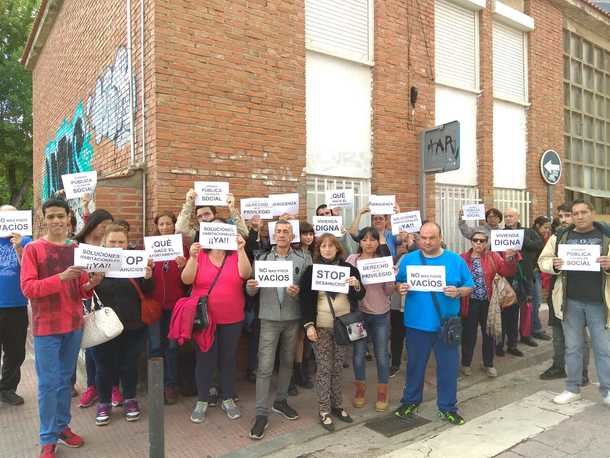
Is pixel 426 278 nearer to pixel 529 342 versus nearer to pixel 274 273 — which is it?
pixel 274 273

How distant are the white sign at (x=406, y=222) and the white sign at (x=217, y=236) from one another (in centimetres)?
226

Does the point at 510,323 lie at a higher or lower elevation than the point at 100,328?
lower

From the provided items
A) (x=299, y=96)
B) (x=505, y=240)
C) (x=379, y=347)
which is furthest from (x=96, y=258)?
(x=505, y=240)

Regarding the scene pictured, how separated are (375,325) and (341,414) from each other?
2.96ft

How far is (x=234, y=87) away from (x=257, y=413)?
3878 mm

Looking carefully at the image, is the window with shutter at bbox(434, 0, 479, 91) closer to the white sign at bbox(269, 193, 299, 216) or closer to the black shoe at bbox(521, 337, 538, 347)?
the white sign at bbox(269, 193, 299, 216)

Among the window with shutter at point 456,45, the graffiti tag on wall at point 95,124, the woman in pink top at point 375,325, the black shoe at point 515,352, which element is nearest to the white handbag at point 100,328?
the woman in pink top at point 375,325

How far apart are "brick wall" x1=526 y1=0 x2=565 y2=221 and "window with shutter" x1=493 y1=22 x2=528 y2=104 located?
166 mm

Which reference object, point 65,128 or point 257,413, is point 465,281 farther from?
point 65,128

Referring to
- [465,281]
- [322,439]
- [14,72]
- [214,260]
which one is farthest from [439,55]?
[14,72]

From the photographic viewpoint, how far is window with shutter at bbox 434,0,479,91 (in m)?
8.42

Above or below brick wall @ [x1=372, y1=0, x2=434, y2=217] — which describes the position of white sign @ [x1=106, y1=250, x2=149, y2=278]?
below

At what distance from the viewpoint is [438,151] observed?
284 inches

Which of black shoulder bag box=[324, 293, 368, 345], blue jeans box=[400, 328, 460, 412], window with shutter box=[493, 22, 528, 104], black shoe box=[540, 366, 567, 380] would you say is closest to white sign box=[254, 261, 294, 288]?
black shoulder bag box=[324, 293, 368, 345]
